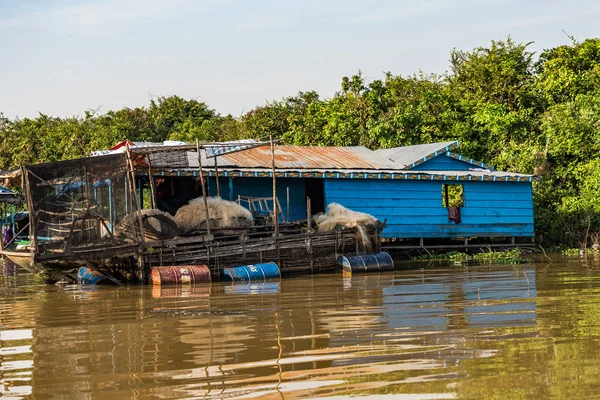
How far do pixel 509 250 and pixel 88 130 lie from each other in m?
21.7

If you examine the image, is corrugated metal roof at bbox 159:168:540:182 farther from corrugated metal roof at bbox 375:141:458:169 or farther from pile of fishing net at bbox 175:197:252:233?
pile of fishing net at bbox 175:197:252:233

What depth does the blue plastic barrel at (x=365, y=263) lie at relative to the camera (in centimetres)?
1744

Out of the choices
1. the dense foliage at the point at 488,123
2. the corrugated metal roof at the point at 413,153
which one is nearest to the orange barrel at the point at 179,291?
the corrugated metal roof at the point at 413,153

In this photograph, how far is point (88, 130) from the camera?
37.0 metres

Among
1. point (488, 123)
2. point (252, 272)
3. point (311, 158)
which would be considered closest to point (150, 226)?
point (252, 272)

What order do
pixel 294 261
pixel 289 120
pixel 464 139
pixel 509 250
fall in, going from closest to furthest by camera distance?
pixel 294 261
pixel 509 250
pixel 464 139
pixel 289 120

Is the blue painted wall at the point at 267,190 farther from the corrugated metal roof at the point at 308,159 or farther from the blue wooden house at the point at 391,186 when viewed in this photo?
the corrugated metal roof at the point at 308,159

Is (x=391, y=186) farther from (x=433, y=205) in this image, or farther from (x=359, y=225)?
(x=359, y=225)

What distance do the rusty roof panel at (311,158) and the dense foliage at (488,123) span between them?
14.6 ft

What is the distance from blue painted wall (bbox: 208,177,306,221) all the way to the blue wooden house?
0.08ft

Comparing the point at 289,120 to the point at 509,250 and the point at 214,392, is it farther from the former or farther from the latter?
the point at 214,392

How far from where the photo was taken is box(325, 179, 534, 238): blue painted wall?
21766 millimetres

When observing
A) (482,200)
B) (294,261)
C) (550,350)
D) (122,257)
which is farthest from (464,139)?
(550,350)

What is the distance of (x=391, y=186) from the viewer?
2214 cm
